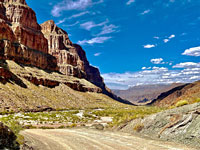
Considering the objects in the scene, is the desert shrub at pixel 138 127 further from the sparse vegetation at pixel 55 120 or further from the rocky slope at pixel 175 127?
the sparse vegetation at pixel 55 120

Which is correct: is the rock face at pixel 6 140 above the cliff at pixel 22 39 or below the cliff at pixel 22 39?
below

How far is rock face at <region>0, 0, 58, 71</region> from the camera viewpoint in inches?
4205

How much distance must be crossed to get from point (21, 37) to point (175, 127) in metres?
126

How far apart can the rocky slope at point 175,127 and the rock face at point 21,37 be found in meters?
103

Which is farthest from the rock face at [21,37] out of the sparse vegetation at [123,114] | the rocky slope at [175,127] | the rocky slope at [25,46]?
the rocky slope at [175,127]

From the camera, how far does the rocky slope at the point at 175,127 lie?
11001 mm

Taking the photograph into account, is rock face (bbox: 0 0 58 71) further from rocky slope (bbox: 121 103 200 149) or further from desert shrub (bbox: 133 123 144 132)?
rocky slope (bbox: 121 103 200 149)

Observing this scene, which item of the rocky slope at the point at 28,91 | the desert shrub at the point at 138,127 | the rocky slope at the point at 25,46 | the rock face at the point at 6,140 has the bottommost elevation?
the desert shrub at the point at 138,127

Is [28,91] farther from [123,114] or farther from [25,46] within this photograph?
[123,114]

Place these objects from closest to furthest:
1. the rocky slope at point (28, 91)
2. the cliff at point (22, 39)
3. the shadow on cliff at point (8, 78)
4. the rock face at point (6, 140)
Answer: the rock face at point (6, 140)
the rocky slope at point (28, 91)
the shadow on cliff at point (8, 78)
the cliff at point (22, 39)

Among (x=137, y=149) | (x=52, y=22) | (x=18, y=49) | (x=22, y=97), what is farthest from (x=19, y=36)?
(x=137, y=149)

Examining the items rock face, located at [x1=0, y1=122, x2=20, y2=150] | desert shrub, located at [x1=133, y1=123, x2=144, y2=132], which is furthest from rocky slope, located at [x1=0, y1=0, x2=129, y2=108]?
rock face, located at [x1=0, y1=122, x2=20, y2=150]

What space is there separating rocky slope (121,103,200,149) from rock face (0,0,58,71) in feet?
338

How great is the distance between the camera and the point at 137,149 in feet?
30.6
